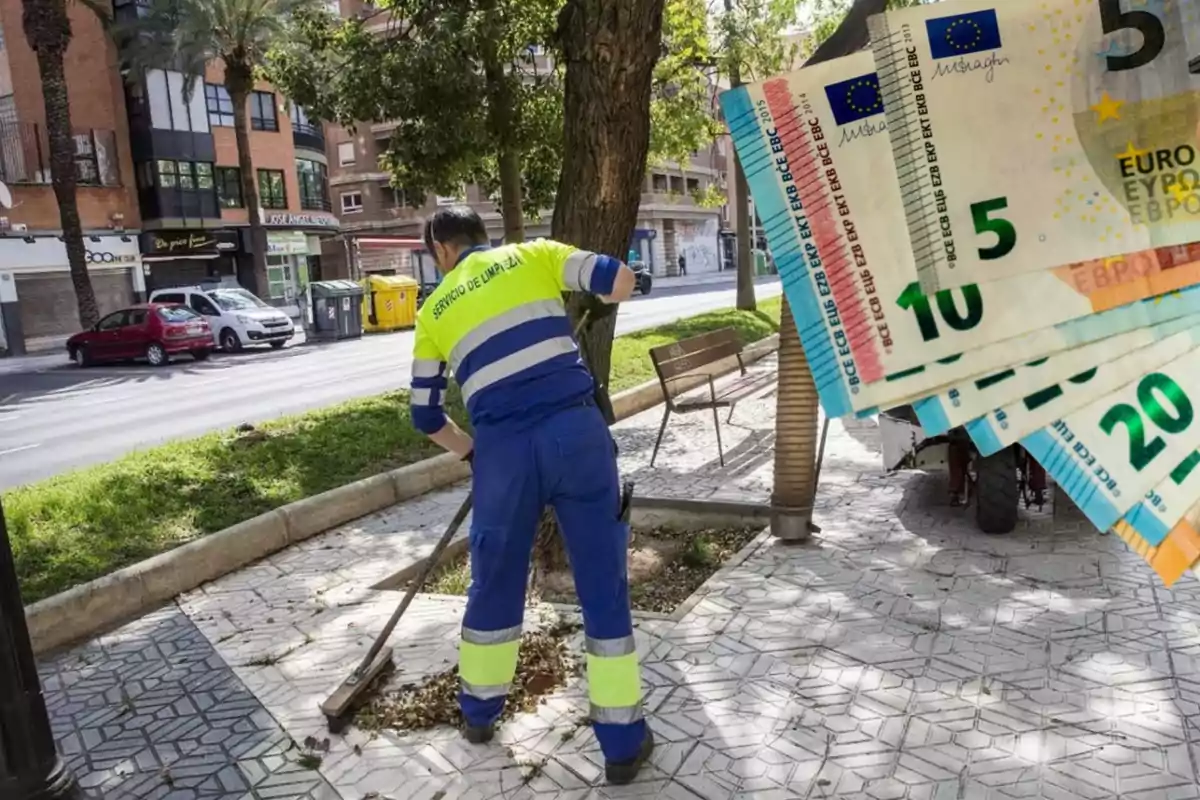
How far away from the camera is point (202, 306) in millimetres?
24734

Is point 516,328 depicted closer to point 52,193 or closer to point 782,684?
point 782,684

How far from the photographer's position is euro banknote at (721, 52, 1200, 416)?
157 cm

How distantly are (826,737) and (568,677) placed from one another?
1135 mm

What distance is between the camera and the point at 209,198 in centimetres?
3625

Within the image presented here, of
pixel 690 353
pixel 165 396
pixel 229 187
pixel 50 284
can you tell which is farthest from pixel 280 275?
pixel 690 353

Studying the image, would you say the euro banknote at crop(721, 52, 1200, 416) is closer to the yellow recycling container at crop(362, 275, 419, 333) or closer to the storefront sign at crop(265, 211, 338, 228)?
the yellow recycling container at crop(362, 275, 419, 333)

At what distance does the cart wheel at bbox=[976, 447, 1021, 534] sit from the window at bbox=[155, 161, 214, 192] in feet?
115

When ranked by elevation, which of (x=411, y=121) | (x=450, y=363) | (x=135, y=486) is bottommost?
(x=135, y=486)

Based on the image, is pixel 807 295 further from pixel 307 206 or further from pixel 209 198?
pixel 307 206

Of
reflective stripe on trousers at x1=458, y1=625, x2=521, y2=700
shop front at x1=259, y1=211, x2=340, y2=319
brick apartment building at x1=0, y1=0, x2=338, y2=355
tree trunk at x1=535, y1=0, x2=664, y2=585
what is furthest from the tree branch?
shop front at x1=259, y1=211, x2=340, y2=319

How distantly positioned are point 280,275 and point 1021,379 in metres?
41.6

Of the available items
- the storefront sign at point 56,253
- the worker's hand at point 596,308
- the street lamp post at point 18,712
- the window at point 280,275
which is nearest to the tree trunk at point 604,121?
the worker's hand at point 596,308

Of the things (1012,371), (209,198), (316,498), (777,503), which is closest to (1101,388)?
(1012,371)

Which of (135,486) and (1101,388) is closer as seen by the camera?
→ (1101,388)
